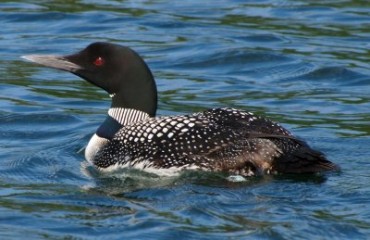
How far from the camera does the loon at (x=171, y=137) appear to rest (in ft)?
27.5

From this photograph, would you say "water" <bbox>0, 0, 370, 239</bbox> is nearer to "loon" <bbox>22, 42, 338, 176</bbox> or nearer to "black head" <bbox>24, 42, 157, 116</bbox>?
"loon" <bbox>22, 42, 338, 176</bbox>

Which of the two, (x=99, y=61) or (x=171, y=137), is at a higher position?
(x=99, y=61)

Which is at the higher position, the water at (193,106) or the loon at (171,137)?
the loon at (171,137)

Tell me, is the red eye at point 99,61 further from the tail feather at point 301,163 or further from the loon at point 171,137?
the tail feather at point 301,163

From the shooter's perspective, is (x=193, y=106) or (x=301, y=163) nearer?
(x=301, y=163)

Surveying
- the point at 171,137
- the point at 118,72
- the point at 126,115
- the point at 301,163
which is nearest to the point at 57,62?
the point at 118,72

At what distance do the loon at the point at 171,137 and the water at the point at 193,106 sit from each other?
10 centimetres

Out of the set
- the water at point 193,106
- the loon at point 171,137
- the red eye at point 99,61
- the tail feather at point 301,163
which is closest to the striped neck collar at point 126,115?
the loon at point 171,137

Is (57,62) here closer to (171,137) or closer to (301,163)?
(171,137)

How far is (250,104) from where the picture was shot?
11.0 m

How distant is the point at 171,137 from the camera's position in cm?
852

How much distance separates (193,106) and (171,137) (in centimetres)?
248

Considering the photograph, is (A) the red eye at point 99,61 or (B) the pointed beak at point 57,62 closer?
(A) the red eye at point 99,61

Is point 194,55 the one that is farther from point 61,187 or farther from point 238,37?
point 61,187
